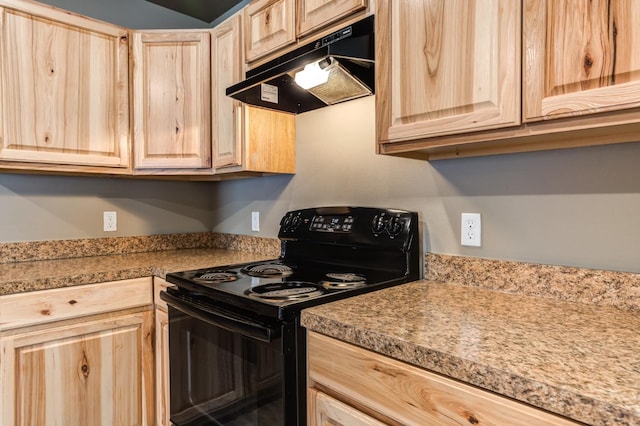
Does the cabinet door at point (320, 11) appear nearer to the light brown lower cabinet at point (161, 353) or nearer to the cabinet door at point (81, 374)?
the light brown lower cabinet at point (161, 353)

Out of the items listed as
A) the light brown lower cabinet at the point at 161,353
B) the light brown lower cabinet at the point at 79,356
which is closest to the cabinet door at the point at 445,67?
the light brown lower cabinet at the point at 161,353

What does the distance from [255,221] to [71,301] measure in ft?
3.26

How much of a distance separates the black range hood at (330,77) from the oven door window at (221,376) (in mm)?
897

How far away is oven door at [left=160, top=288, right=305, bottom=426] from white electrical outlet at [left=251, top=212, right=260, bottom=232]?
2.57ft

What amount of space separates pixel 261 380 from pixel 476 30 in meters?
1.12

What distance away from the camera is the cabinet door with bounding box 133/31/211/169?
197 cm

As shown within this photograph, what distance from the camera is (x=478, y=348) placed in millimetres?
764

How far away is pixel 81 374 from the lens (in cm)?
160

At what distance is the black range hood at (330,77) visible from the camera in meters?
1.26

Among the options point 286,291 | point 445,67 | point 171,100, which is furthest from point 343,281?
point 171,100

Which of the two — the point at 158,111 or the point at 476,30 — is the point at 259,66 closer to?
the point at 158,111

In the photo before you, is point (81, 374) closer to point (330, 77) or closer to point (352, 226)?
point (352, 226)

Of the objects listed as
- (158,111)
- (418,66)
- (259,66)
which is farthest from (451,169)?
(158,111)

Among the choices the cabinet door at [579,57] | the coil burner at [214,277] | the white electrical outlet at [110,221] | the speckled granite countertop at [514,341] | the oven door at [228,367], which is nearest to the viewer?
the speckled granite countertop at [514,341]
